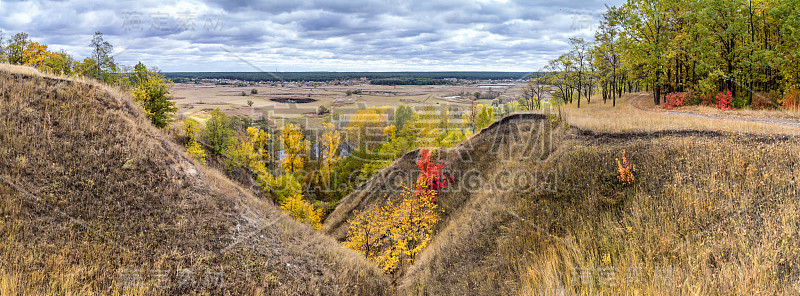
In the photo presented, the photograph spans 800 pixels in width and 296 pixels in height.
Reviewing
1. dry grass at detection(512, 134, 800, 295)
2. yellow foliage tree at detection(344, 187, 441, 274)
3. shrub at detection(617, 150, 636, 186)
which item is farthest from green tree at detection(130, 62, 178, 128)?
shrub at detection(617, 150, 636, 186)

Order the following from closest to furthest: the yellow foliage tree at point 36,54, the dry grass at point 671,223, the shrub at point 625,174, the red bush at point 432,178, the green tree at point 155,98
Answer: the dry grass at point 671,223 → the shrub at point 625,174 → the red bush at point 432,178 → the green tree at point 155,98 → the yellow foliage tree at point 36,54

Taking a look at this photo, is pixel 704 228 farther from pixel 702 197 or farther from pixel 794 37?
pixel 794 37

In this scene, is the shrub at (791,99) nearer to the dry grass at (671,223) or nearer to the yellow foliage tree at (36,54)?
the dry grass at (671,223)

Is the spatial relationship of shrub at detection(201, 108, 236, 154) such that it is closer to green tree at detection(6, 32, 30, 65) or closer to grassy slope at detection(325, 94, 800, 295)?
green tree at detection(6, 32, 30, 65)

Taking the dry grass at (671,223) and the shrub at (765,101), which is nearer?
the dry grass at (671,223)

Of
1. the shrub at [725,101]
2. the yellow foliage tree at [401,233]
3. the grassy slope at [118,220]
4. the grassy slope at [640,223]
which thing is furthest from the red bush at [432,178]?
the shrub at [725,101]

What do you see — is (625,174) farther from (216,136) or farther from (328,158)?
(328,158)

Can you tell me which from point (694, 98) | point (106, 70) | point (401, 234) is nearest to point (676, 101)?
point (694, 98)

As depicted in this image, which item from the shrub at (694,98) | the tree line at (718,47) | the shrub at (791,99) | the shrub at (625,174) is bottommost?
the shrub at (625,174)
